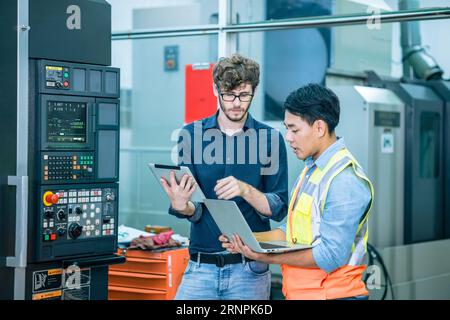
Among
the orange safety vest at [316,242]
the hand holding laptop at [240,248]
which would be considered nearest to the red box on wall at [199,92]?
the hand holding laptop at [240,248]

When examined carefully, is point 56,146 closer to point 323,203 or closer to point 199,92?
point 323,203

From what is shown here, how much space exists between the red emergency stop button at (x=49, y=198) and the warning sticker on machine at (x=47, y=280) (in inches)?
12.0

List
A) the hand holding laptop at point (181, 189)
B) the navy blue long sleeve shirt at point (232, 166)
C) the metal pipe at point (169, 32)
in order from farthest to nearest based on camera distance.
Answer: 1. the metal pipe at point (169, 32)
2. the navy blue long sleeve shirt at point (232, 166)
3. the hand holding laptop at point (181, 189)

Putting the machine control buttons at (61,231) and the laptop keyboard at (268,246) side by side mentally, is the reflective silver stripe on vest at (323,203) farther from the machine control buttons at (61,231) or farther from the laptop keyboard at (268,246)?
the machine control buttons at (61,231)

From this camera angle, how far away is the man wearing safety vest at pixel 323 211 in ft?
7.88

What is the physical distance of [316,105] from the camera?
8.39 ft

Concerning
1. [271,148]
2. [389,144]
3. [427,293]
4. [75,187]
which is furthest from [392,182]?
[75,187]

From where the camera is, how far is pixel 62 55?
131 inches

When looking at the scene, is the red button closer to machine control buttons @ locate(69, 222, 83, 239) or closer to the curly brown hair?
machine control buttons @ locate(69, 222, 83, 239)


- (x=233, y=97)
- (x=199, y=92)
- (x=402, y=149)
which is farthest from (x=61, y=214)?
(x=402, y=149)

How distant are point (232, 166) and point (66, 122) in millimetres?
819

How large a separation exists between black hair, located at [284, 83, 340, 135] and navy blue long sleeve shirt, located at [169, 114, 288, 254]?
1.64ft

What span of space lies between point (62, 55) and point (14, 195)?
2.11 feet

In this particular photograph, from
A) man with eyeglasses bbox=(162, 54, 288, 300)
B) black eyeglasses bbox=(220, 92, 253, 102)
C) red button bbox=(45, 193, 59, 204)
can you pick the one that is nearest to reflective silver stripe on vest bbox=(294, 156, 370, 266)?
man with eyeglasses bbox=(162, 54, 288, 300)
